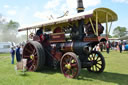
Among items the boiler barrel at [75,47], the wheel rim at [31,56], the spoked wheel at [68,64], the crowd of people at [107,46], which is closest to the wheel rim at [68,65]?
the spoked wheel at [68,64]

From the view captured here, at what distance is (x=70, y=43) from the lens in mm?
6781

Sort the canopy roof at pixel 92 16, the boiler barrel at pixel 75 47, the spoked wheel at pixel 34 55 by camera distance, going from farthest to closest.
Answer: the spoked wheel at pixel 34 55, the boiler barrel at pixel 75 47, the canopy roof at pixel 92 16

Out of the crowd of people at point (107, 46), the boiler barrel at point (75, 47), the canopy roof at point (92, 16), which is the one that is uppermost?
the canopy roof at point (92, 16)

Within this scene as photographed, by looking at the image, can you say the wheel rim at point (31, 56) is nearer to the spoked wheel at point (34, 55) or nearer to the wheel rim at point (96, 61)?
the spoked wheel at point (34, 55)

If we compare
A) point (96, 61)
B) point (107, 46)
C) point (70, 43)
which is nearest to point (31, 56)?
point (70, 43)

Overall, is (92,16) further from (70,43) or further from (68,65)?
(68,65)

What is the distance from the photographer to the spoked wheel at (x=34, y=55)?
7.30 m

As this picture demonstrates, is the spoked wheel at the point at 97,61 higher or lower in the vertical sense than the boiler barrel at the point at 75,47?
lower

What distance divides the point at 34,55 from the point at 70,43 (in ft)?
6.74

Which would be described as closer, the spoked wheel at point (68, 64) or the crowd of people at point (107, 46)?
the spoked wheel at point (68, 64)

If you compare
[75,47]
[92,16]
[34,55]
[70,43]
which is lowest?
[34,55]

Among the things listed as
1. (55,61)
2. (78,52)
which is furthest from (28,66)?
(78,52)

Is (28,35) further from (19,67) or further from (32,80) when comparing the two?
(32,80)

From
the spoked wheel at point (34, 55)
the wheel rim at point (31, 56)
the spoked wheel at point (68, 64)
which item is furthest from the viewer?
the wheel rim at point (31, 56)
